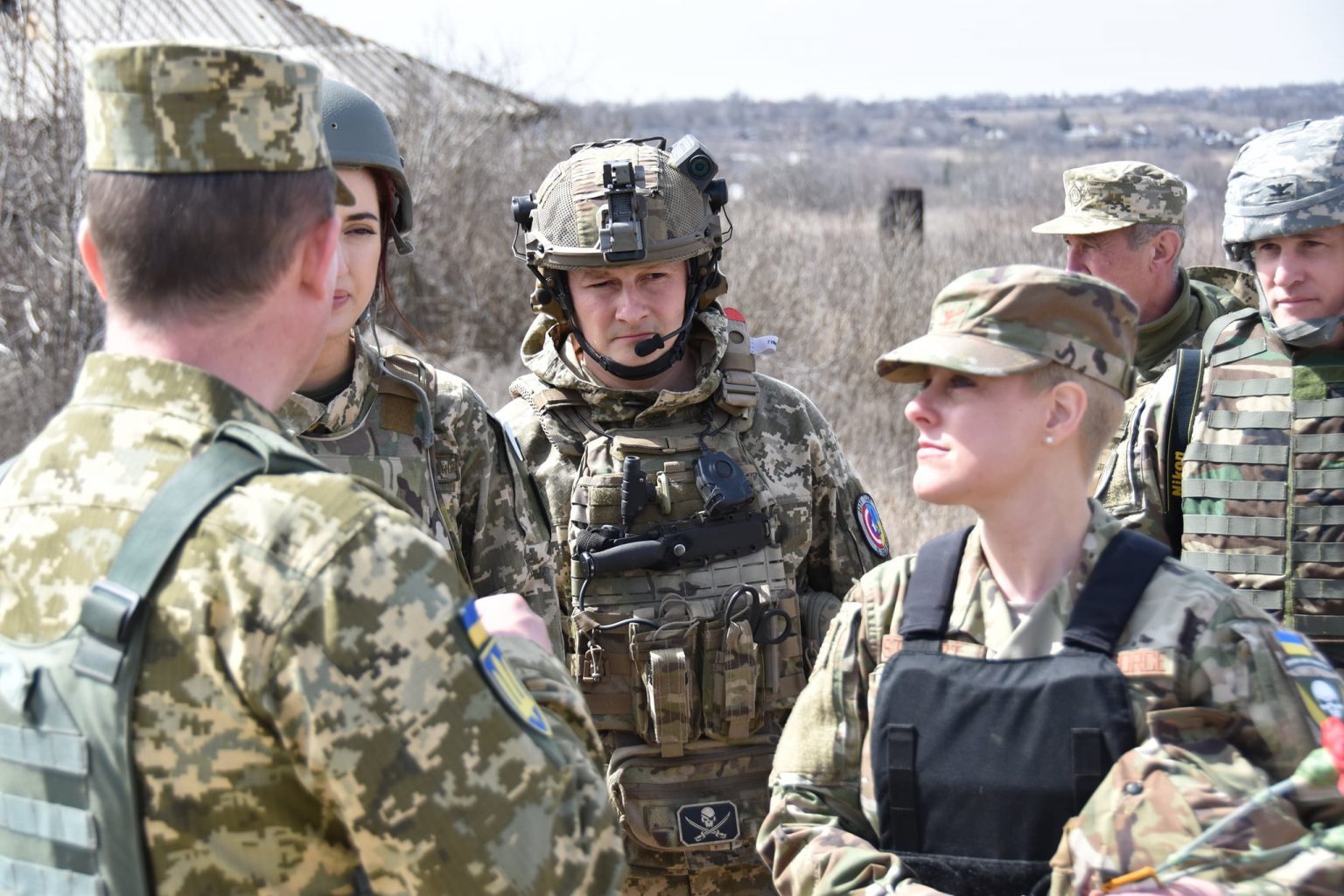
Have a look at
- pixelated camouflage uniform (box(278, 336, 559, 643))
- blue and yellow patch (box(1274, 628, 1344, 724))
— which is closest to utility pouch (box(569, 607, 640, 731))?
pixelated camouflage uniform (box(278, 336, 559, 643))

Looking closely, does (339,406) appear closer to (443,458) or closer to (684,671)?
(443,458)

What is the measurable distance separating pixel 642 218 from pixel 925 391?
4.73ft

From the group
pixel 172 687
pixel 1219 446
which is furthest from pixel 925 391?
pixel 1219 446

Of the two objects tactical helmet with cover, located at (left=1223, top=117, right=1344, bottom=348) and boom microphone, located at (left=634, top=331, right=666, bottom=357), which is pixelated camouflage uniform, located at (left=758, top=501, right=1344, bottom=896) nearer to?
boom microphone, located at (left=634, top=331, right=666, bottom=357)

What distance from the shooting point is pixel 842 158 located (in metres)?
71.4

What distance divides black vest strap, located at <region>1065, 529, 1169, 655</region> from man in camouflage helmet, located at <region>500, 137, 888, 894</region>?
1.40 meters

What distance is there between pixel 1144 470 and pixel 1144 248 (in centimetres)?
154

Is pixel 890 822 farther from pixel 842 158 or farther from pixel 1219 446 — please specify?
pixel 842 158

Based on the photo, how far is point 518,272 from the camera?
17.4 m

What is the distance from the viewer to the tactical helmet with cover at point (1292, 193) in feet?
11.9

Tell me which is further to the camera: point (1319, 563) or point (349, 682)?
point (1319, 563)

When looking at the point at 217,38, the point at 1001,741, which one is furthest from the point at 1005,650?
the point at 217,38

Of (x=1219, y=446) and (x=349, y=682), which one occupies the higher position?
(x=349, y=682)

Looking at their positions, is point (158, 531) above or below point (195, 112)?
below
